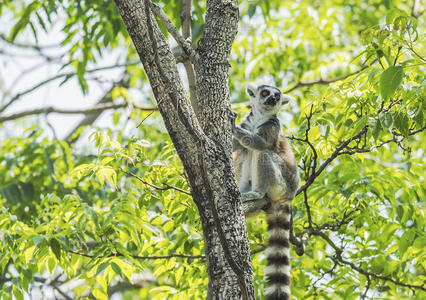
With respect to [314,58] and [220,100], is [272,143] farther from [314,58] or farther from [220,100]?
[314,58]

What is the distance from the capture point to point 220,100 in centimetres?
269

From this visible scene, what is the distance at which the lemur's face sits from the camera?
568 centimetres

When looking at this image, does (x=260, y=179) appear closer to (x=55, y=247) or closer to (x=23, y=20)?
(x=55, y=247)

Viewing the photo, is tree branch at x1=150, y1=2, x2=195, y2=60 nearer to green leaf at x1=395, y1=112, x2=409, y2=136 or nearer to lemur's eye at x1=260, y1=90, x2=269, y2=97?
green leaf at x1=395, y1=112, x2=409, y2=136

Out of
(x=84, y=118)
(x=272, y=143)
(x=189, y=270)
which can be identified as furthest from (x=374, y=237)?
(x=84, y=118)

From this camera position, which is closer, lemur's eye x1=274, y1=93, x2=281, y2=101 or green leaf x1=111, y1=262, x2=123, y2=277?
green leaf x1=111, y1=262, x2=123, y2=277

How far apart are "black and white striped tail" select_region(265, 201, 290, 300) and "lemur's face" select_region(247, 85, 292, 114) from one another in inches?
56.8

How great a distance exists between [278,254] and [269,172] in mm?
1102

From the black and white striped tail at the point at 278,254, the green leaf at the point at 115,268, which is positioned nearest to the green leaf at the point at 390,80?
the black and white striped tail at the point at 278,254

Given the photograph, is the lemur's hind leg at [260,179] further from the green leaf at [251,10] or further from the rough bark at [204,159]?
the rough bark at [204,159]

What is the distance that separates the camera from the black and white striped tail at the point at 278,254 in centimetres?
382

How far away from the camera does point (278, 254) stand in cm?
408

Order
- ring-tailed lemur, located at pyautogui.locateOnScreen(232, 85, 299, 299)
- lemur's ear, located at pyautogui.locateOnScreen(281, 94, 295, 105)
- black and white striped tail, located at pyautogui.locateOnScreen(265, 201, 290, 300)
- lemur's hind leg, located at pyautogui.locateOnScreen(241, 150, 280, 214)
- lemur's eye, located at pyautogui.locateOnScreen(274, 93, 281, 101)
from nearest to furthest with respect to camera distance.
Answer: black and white striped tail, located at pyautogui.locateOnScreen(265, 201, 290, 300) < ring-tailed lemur, located at pyautogui.locateOnScreen(232, 85, 299, 299) < lemur's hind leg, located at pyautogui.locateOnScreen(241, 150, 280, 214) < lemur's eye, located at pyautogui.locateOnScreen(274, 93, 281, 101) < lemur's ear, located at pyautogui.locateOnScreen(281, 94, 295, 105)

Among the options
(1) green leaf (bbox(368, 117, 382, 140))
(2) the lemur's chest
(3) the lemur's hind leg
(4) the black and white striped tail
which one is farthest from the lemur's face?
(1) green leaf (bbox(368, 117, 382, 140))
